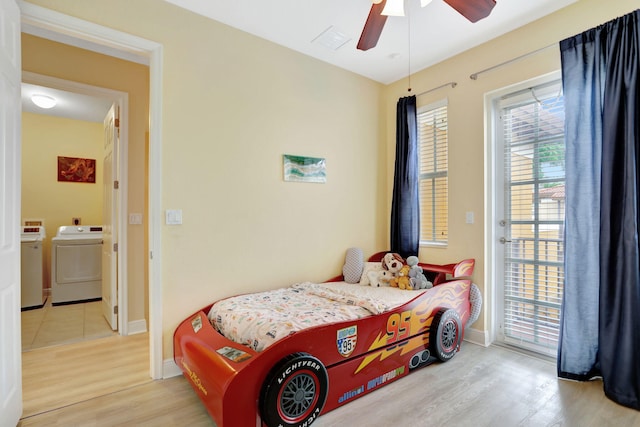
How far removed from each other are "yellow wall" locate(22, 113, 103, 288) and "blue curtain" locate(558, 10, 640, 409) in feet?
19.6

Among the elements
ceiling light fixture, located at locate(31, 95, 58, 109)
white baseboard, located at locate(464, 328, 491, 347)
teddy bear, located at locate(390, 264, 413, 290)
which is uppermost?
ceiling light fixture, located at locate(31, 95, 58, 109)

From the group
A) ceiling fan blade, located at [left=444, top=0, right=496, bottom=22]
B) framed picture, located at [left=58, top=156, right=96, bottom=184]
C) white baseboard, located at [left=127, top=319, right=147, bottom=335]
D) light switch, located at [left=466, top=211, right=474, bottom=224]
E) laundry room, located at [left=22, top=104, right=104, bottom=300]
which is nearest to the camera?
ceiling fan blade, located at [left=444, top=0, right=496, bottom=22]

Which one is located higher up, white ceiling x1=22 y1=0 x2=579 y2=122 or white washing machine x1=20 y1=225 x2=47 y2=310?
white ceiling x1=22 y1=0 x2=579 y2=122

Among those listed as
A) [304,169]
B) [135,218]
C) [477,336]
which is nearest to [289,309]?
[304,169]

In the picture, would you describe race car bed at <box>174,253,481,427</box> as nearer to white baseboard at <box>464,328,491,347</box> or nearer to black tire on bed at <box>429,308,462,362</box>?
black tire on bed at <box>429,308,462,362</box>

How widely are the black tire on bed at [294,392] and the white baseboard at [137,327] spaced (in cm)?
228

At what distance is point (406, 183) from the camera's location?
11.0 ft

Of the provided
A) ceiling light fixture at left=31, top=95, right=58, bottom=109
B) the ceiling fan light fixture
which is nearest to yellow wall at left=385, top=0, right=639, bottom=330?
the ceiling fan light fixture

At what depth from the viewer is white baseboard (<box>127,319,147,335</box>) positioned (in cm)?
319

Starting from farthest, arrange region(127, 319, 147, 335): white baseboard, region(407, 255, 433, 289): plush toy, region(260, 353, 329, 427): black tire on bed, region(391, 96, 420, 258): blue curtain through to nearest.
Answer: region(391, 96, 420, 258): blue curtain < region(127, 319, 147, 335): white baseboard < region(407, 255, 433, 289): plush toy < region(260, 353, 329, 427): black tire on bed

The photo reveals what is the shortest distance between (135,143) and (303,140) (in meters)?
1.76

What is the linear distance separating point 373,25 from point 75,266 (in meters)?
4.60

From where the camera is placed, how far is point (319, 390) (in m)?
1.74

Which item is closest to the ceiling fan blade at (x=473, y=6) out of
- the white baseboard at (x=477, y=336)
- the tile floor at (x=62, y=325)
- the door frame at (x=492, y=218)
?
the door frame at (x=492, y=218)
